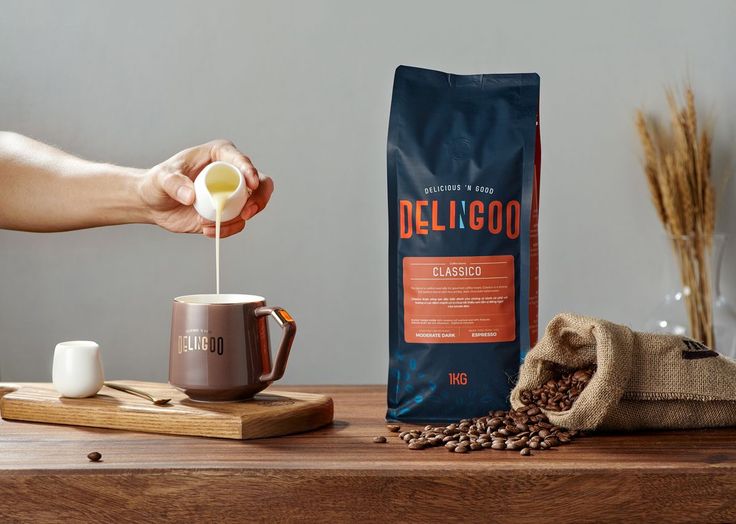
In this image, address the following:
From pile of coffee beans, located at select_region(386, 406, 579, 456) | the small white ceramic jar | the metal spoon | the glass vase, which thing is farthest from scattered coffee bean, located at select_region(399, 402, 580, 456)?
the glass vase

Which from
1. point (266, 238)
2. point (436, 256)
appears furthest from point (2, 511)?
point (266, 238)

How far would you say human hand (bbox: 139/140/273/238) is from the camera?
5.22ft

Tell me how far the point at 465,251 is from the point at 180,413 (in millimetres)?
445

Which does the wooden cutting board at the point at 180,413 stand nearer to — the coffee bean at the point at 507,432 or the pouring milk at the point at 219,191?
the coffee bean at the point at 507,432

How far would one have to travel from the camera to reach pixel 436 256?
1.28 meters

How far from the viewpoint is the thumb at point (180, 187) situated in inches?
61.9

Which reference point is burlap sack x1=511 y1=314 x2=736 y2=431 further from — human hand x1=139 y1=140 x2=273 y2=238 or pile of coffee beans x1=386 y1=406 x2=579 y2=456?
human hand x1=139 y1=140 x2=273 y2=238

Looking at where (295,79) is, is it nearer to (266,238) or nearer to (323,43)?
(323,43)

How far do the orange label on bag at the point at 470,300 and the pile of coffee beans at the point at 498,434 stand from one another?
117mm

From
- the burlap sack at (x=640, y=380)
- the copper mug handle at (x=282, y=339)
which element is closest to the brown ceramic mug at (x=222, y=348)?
the copper mug handle at (x=282, y=339)

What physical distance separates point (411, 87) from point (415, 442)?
0.52 metres

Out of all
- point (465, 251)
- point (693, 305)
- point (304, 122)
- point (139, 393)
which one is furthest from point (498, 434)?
point (304, 122)

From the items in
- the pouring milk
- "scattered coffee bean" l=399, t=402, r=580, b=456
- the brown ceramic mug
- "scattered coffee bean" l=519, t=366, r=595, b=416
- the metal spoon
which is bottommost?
"scattered coffee bean" l=399, t=402, r=580, b=456

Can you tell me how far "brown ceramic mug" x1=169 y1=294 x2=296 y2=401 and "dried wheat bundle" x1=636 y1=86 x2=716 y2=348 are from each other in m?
1.92
